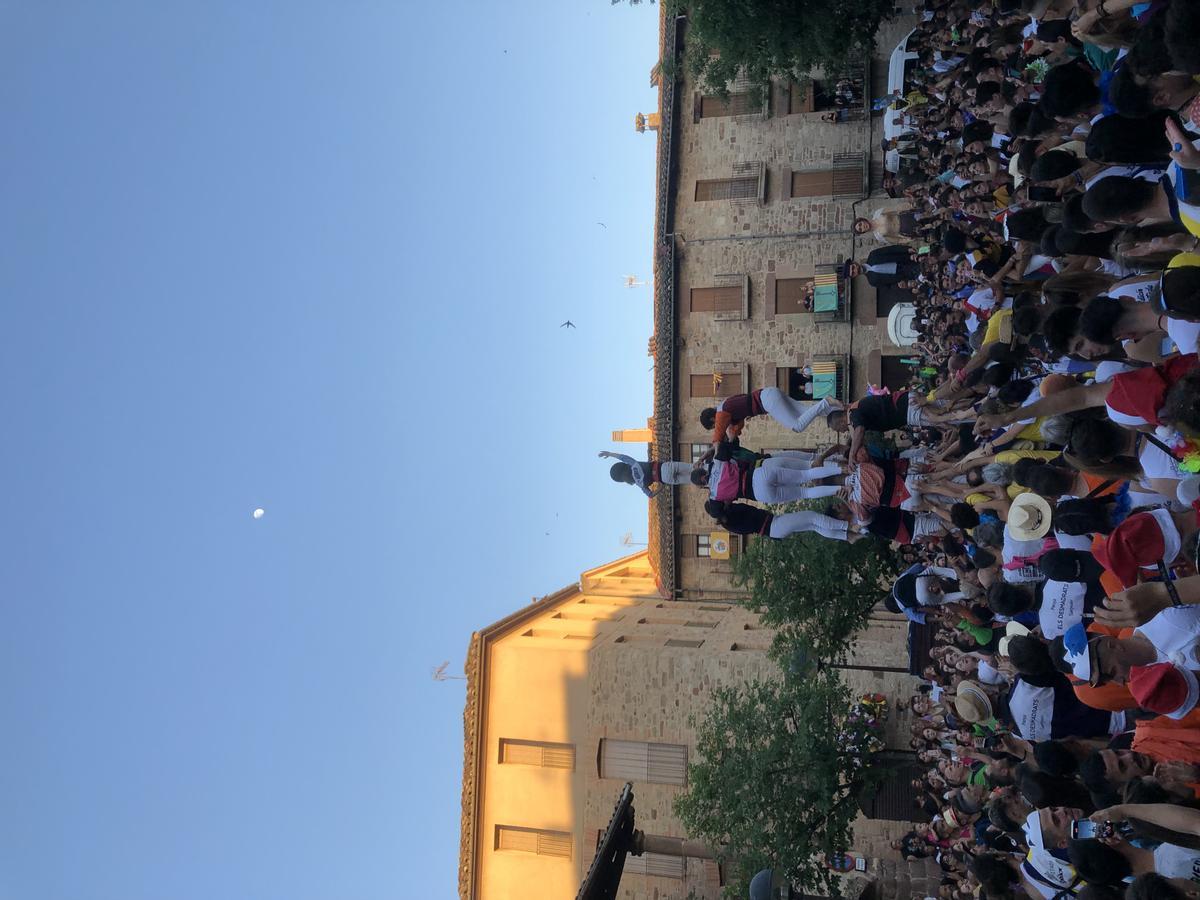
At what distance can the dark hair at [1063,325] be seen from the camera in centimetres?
639

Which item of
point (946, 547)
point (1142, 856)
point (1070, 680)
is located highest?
point (946, 547)

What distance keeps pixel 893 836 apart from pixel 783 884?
16.5ft

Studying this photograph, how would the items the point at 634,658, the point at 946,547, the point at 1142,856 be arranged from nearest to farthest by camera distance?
1. the point at 1142,856
2. the point at 946,547
3. the point at 634,658

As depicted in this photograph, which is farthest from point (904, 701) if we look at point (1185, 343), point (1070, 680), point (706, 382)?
point (1185, 343)

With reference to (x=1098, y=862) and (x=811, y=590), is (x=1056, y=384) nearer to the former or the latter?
(x=1098, y=862)

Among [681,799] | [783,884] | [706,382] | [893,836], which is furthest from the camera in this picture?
[706,382]

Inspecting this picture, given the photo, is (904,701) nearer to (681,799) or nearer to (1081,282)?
(681,799)

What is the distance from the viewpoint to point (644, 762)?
20.2m

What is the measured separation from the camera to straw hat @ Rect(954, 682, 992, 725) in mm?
9336

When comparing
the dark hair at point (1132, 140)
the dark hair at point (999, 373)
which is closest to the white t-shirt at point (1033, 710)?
the dark hair at point (999, 373)

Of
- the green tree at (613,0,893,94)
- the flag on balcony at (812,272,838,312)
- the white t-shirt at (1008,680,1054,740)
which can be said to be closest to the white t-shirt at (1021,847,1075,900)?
the white t-shirt at (1008,680,1054,740)

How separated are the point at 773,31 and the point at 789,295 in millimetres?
7752

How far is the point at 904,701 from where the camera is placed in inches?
762

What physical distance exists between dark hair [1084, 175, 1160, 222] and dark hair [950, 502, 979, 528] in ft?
12.0
